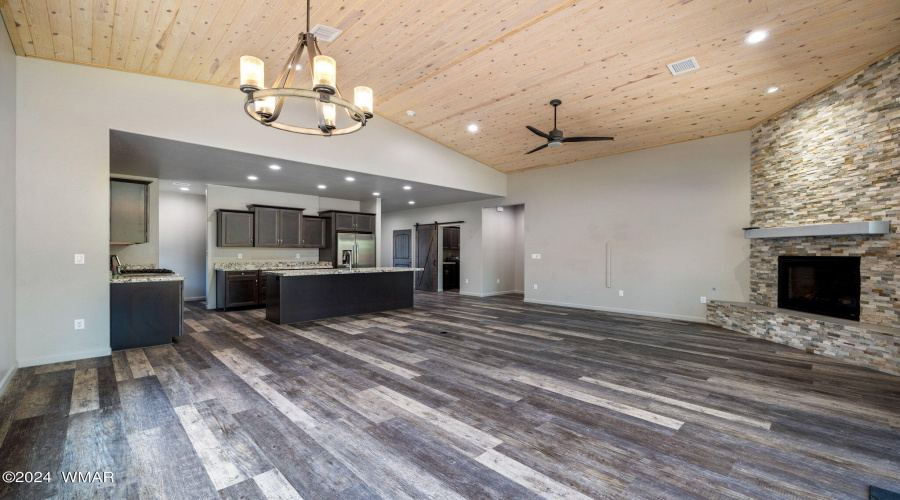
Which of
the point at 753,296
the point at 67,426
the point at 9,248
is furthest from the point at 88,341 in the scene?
the point at 753,296

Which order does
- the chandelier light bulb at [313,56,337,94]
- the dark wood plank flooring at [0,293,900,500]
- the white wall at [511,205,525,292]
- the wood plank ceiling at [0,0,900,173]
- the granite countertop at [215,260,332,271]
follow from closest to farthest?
the dark wood plank flooring at [0,293,900,500], the chandelier light bulb at [313,56,337,94], the wood plank ceiling at [0,0,900,173], the granite countertop at [215,260,332,271], the white wall at [511,205,525,292]

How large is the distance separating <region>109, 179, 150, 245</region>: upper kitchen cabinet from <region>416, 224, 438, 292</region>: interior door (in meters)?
6.51

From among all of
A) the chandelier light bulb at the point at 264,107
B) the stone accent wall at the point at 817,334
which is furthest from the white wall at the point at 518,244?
the chandelier light bulb at the point at 264,107

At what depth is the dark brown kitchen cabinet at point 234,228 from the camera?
24.3ft

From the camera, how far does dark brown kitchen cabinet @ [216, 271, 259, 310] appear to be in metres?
7.31

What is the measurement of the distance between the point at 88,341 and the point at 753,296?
8.77m

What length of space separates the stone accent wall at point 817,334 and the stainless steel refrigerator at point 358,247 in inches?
276

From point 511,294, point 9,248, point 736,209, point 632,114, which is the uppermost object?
point 632,114

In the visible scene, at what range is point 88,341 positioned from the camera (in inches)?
161

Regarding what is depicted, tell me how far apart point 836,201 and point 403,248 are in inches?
367

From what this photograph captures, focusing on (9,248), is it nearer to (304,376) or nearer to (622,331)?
(304,376)

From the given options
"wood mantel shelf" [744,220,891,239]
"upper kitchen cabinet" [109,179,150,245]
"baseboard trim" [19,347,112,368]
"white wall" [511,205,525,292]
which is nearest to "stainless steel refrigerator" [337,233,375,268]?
"upper kitchen cabinet" [109,179,150,245]

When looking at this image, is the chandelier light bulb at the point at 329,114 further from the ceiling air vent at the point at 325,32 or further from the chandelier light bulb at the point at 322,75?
the ceiling air vent at the point at 325,32

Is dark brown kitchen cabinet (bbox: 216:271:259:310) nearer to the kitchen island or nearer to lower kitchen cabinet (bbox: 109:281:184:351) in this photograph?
the kitchen island
